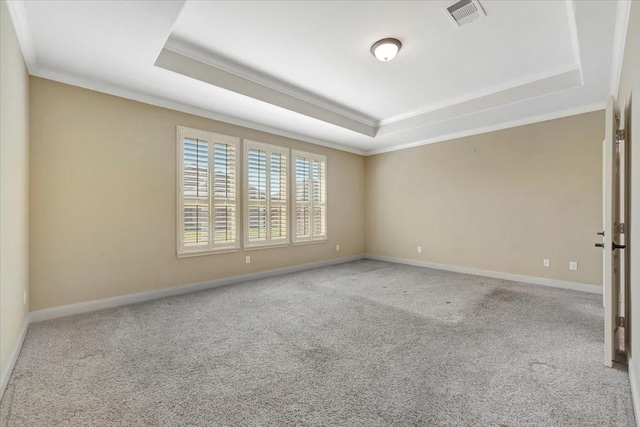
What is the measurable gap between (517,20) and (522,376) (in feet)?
9.98

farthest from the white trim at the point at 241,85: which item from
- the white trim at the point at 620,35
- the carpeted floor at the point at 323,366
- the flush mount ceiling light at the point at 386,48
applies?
the white trim at the point at 620,35

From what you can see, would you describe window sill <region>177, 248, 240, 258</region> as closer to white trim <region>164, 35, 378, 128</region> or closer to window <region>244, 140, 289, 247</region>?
window <region>244, 140, 289, 247</region>

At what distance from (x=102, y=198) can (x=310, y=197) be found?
3.44m

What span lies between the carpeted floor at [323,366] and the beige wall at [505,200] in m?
1.04

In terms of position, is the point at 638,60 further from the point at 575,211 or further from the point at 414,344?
the point at 575,211

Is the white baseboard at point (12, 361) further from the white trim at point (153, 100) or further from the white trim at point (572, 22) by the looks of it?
the white trim at point (572, 22)

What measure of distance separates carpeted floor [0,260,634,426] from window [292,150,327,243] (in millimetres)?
2270

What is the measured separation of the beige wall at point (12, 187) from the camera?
6.49 ft

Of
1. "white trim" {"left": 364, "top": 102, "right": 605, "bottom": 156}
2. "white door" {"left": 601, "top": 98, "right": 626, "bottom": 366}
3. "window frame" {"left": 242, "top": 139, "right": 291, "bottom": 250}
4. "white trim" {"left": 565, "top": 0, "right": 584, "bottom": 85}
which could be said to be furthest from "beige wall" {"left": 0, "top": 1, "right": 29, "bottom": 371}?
"white trim" {"left": 364, "top": 102, "right": 605, "bottom": 156}

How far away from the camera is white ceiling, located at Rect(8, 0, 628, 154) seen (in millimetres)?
2439

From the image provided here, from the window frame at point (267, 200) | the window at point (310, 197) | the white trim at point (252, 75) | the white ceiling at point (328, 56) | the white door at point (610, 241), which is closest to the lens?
the white door at point (610, 241)

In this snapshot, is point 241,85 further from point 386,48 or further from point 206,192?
point 386,48

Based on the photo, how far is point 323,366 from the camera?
2.16 metres

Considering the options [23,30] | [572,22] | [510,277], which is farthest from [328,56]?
[510,277]
